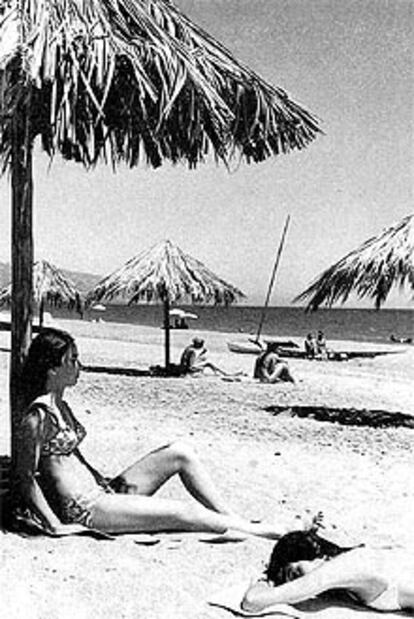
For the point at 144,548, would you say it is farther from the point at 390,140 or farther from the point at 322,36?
the point at 322,36

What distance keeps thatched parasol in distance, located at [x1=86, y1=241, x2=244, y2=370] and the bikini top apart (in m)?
0.71

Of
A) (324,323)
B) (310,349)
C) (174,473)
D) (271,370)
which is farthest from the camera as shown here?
(324,323)

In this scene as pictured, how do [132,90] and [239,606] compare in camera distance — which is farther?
[132,90]

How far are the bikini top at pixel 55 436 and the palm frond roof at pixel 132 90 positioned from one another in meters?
0.67

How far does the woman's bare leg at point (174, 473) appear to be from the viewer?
7.55 feet

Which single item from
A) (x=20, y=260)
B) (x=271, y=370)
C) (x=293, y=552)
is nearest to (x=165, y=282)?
(x=271, y=370)

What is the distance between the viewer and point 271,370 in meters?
5.46

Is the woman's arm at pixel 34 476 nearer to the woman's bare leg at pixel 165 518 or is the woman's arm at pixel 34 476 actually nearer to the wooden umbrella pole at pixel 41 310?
the woman's bare leg at pixel 165 518

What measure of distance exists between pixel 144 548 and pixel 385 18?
60.0 inches

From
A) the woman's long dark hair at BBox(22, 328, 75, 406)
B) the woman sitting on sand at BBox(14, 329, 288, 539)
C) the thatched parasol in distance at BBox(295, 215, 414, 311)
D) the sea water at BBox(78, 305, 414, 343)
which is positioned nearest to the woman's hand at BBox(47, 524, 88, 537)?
the woman sitting on sand at BBox(14, 329, 288, 539)

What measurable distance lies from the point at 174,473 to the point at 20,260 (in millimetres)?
701

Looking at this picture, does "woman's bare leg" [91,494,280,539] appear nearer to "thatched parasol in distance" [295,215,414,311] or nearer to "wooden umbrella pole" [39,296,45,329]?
"wooden umbrella pole" [39,296,45,329]

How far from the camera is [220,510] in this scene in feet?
7.57

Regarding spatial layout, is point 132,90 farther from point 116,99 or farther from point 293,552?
point 293,552
